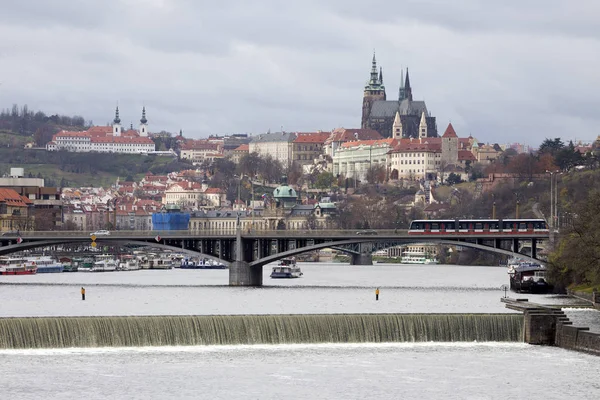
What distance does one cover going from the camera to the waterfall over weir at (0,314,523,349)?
62500 mm

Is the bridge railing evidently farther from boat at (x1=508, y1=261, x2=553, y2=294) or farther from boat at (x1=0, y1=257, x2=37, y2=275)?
boat at (x1=0, y1=257, x2=37, y2=275)

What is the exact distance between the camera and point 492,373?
57406mm

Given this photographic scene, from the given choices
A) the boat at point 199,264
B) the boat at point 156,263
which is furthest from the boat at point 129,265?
the boat at point 199,264

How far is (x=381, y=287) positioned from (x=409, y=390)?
183 feet

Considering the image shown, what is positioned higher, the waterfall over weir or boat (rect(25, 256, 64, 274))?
the waterfall over weir

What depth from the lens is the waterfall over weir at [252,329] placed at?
6250 cm

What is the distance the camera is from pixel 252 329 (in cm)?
6512

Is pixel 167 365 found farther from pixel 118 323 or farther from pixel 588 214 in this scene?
pixel 588 214

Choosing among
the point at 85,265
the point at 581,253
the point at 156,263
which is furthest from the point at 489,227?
the point at 156,263

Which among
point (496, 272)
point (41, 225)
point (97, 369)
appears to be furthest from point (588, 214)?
point (41, 225)

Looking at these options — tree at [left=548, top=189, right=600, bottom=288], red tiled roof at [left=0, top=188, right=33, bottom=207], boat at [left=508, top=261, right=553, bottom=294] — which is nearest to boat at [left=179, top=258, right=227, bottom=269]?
red tiled roof at [left=0, top=188, right=33, bottom=207]

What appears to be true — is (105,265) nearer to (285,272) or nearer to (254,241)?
(285,272)

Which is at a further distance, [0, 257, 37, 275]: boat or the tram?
[0, 257, 37, 275]: boat

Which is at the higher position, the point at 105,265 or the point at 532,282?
the point at 532,282
